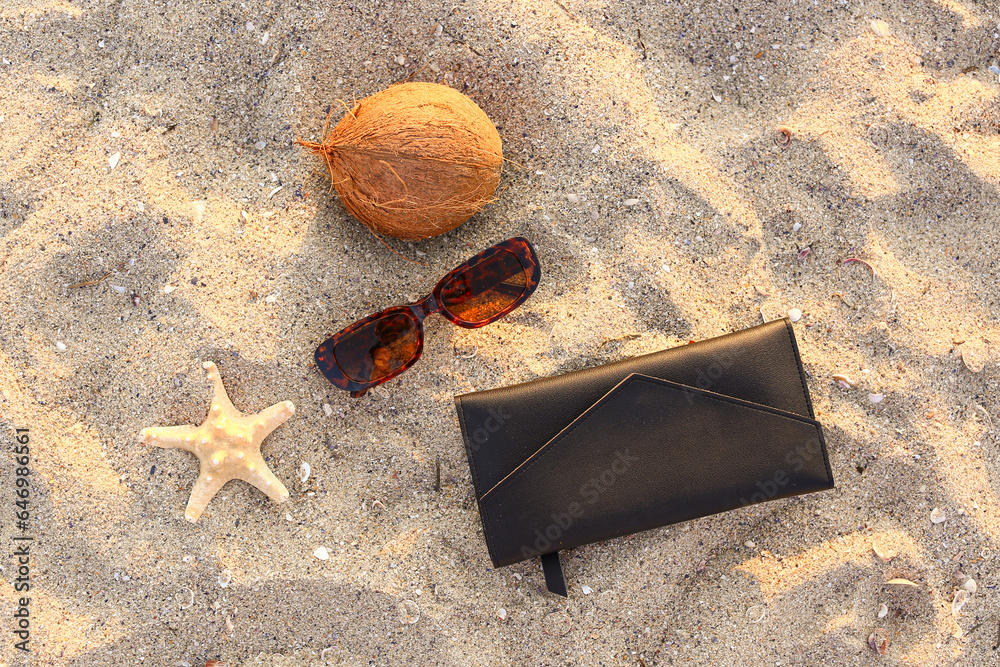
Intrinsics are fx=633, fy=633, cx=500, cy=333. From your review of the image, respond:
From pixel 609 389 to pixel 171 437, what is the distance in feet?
4.25

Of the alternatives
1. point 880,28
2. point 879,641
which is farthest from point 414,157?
point 879,641

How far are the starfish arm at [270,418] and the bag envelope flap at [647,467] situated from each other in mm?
645

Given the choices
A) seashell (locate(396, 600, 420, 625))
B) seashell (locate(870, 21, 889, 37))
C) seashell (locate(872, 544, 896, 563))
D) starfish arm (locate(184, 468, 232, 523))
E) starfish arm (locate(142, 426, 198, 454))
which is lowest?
seashell (locate(396, 600, 420, 625))

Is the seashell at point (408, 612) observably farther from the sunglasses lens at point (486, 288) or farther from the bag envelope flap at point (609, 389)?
the sunglasses lens at point (486, 288)

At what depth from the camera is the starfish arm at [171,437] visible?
1854 millimetres

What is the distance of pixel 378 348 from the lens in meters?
1.92

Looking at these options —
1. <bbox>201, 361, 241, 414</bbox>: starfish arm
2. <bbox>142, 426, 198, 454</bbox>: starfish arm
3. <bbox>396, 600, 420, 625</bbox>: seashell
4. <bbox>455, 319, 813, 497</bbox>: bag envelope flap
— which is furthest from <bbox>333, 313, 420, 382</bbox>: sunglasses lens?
<bbox>396, 600, 420, 625</bbox>: seashell

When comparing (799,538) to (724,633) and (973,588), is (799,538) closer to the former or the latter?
(724,633)

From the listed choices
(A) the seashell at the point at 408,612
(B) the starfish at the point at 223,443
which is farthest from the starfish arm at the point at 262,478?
(A) the seashell at the point at 408,612

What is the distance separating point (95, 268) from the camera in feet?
6.28

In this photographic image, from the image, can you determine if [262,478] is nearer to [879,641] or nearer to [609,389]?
[609,389]

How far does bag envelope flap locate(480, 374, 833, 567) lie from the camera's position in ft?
5.89

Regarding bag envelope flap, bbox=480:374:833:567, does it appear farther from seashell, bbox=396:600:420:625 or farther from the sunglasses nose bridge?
the sunglasses nose bridge

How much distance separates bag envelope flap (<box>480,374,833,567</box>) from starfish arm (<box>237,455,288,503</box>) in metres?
0.62
